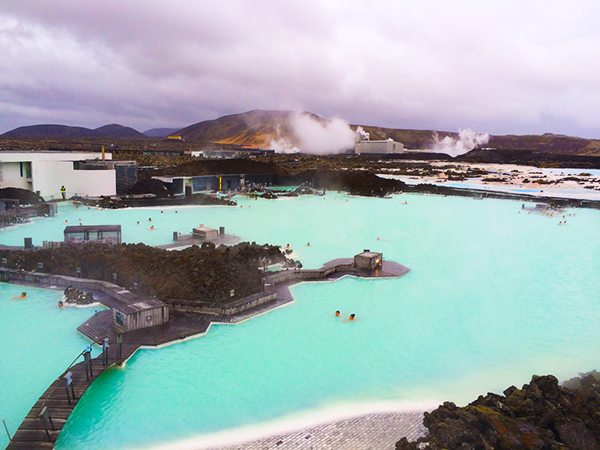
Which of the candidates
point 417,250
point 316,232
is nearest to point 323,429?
point 417,250

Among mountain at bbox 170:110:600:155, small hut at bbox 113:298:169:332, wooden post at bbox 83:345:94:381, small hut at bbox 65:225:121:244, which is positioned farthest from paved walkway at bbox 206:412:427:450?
mountain at bbox 170:110:600:155

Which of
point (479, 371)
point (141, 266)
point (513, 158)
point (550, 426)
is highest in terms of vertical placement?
point (513, 158)

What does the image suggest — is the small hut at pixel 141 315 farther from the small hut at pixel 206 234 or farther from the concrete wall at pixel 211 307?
the small hut at pixel 206 234

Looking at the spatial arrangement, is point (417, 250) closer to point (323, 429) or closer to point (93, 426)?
point (323, 429)

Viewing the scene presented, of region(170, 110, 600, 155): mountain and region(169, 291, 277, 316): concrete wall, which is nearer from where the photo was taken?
region(169, 291, 277, 316): concrete wall

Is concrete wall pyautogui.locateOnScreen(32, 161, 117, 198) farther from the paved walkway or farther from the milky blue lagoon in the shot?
the paved walkway

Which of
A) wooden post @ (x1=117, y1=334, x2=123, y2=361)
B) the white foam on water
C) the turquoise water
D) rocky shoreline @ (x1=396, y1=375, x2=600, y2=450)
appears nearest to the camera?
rocky shoreline @ (x1=396, y1=375, x2=600, y2=450)
